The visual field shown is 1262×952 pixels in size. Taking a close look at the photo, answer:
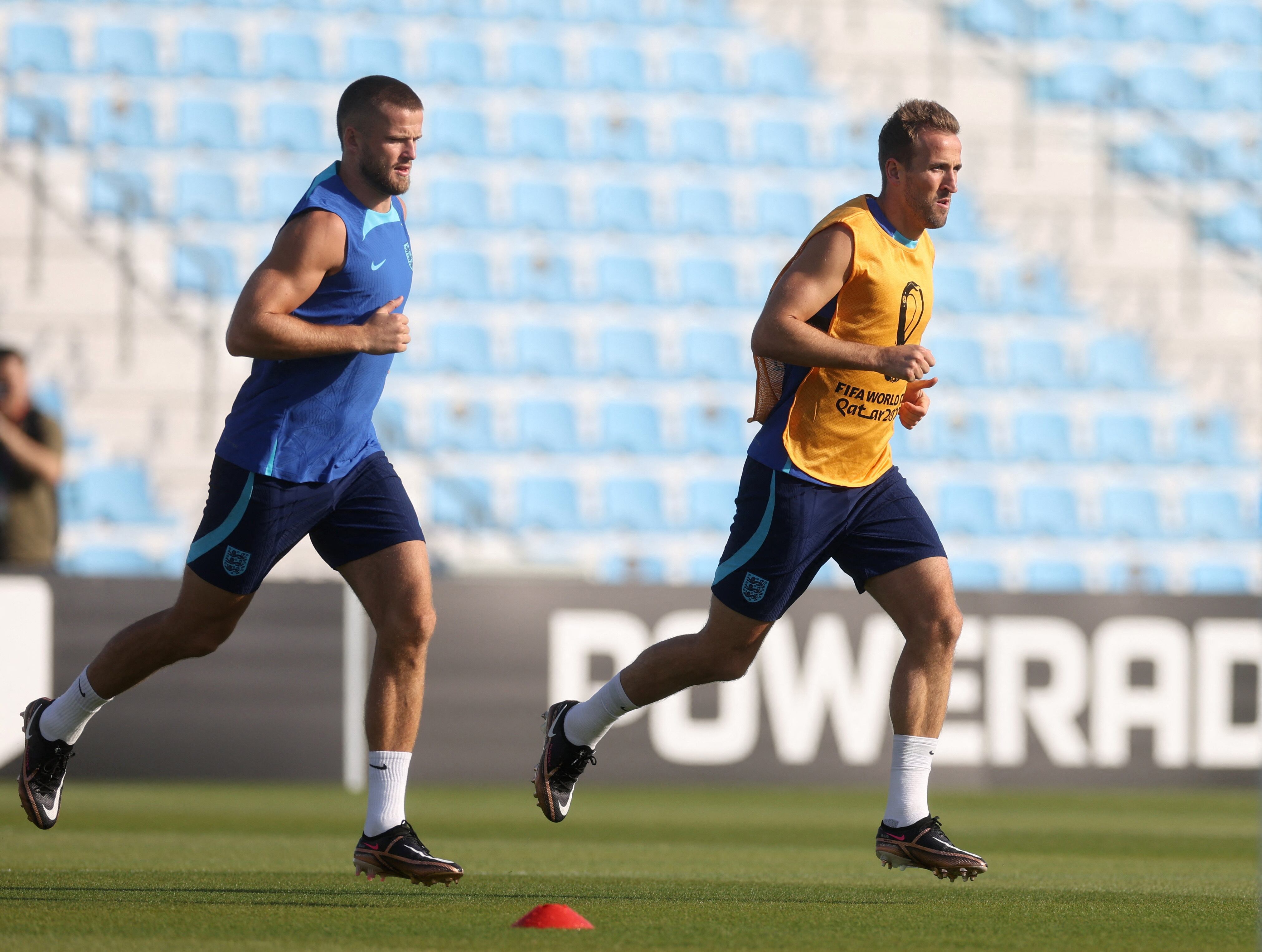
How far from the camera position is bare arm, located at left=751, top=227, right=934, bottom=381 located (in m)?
5.11

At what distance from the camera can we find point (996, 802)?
1010 centimetres

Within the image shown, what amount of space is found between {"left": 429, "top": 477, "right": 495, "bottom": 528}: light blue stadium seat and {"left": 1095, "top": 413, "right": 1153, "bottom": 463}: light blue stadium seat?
4.93 metres

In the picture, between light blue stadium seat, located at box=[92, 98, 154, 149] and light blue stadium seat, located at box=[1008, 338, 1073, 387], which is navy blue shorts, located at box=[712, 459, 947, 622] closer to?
light blue stadium seat, located at box=[1008, 338, 1073, 387]

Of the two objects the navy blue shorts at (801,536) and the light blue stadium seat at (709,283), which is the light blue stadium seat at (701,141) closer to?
the light blue stadium seat at (709,283)

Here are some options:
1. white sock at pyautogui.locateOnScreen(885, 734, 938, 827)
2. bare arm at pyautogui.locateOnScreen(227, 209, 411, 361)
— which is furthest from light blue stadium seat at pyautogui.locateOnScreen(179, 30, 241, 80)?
white sock at pyautogui.locateOnScreen(885, 734, 938, 827)

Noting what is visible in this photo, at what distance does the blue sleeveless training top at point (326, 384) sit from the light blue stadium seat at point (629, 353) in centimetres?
889

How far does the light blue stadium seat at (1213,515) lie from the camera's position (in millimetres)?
14422

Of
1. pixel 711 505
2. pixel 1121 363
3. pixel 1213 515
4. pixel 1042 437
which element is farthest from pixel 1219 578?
pixel 711 505

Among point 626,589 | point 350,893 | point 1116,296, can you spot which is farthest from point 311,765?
point 1116,296

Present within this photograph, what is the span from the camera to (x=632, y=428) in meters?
13.9

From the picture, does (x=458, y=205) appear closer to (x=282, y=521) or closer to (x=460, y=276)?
(x=460, y=276)

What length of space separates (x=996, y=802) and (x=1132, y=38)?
9.33 meters

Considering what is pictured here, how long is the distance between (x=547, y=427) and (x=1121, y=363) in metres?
4.97

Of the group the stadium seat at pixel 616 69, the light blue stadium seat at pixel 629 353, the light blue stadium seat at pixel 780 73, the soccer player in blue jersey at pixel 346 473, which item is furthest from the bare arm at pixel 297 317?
the light blue stadium seat at pixel 780 73
